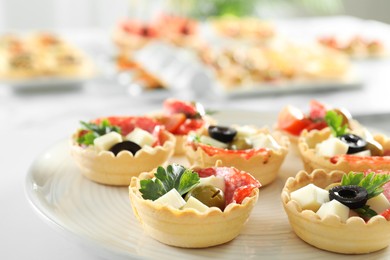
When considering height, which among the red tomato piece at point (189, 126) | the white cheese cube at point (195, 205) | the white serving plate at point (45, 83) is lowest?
the white serving plate at point (45, 83)

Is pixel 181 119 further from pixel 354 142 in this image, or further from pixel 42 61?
pixel 42 61

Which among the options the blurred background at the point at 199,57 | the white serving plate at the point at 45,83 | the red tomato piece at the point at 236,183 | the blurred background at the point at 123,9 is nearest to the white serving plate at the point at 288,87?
the blurred background at the point at 199,57

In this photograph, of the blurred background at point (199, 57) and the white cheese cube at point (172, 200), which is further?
the blurred background at point (199, 57)

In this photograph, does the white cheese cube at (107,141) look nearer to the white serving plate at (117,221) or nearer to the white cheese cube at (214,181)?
the white serving plate at (117,221)

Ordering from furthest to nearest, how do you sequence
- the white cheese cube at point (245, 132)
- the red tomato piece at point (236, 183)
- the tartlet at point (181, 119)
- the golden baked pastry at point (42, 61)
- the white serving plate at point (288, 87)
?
the golden baked pastry at point (42, 61) < the white serving plate at point (288, 87) < the tartlet at point (181, 119) < the white cheese cube at point (245, 132) < the red tomato piece at point (236, 183)

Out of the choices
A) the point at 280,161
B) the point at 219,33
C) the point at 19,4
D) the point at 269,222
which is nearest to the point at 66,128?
the point at 280,161
